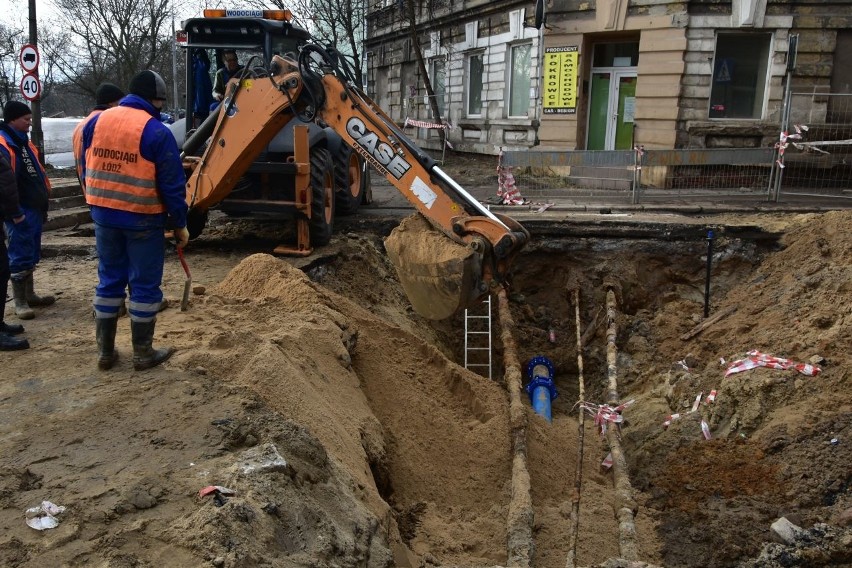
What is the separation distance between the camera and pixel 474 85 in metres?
21.6

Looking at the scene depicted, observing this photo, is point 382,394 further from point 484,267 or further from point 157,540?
point 157,540

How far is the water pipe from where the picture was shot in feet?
26.0

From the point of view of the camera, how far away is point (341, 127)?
21.0 ft

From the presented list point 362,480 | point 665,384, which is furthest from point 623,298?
point 362,480

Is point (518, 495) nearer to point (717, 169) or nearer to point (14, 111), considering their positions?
point (14, 111)

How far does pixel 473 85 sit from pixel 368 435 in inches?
721

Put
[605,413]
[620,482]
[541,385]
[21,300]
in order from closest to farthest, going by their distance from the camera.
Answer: [620,482], [21,300], [605,413], [541,385]

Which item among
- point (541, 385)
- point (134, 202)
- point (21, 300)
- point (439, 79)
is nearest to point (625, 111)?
point (439, 79)

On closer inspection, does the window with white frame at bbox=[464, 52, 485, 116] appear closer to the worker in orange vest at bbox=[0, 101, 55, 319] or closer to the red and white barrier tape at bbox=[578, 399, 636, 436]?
the red and white barrier tape at bbox=[578, 399, 636, 436]

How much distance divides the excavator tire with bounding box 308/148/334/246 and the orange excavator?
16mm

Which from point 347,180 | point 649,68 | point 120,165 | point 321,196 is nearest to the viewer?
point 120,165

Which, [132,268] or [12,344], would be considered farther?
[12,344]

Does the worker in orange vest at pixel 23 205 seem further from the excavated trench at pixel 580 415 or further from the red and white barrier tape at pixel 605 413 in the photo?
the red and white barrier tape at pixel 605 413

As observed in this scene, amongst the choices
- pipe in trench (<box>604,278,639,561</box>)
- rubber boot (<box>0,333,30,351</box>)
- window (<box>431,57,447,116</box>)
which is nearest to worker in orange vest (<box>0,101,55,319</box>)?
rubber boot (<box>0,333,30,351</box>)
